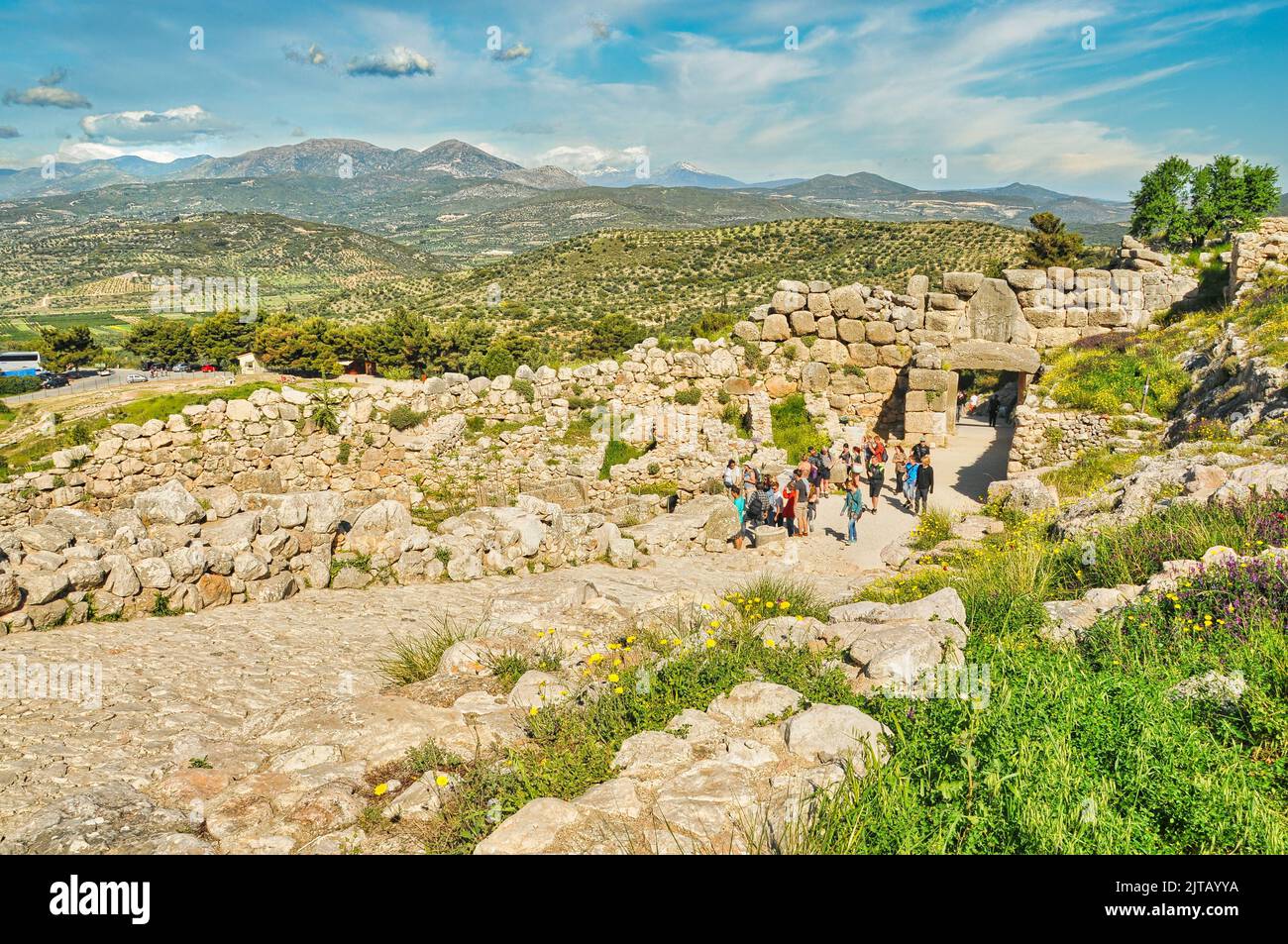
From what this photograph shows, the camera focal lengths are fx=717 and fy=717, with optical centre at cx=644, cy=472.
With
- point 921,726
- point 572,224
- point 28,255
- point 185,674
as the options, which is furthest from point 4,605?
point 572,224

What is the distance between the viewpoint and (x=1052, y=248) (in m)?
40.6

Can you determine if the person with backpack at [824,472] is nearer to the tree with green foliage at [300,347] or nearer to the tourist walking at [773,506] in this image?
the tourist walking at [773,506]

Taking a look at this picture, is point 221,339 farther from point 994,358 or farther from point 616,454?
point 994,358

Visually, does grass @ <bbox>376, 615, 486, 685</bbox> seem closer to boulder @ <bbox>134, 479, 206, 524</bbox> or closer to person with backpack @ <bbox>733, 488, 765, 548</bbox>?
boulder @ <bbox>134, 479, 206, 524</bbox>

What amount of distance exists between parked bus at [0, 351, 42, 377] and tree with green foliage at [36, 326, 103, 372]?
21.3 inches

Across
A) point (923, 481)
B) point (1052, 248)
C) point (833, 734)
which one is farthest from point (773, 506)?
point (1052, 248)

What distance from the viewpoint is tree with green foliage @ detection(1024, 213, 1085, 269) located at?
39.0m

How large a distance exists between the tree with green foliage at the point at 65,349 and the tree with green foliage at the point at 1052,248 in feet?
190

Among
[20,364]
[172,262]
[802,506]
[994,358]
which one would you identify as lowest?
[802,506]

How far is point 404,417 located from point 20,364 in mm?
44318

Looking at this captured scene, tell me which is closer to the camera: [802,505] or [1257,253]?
[802,505]

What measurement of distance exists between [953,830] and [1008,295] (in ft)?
73.5

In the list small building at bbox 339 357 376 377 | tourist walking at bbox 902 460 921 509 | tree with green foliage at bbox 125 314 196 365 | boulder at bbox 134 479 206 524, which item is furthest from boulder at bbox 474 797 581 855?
tree with green foliage at bbox 125 314 196 365

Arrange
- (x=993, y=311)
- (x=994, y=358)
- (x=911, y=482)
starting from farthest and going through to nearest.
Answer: (x=993, y=311), (x=994, y=358), (x=911, y=482)
